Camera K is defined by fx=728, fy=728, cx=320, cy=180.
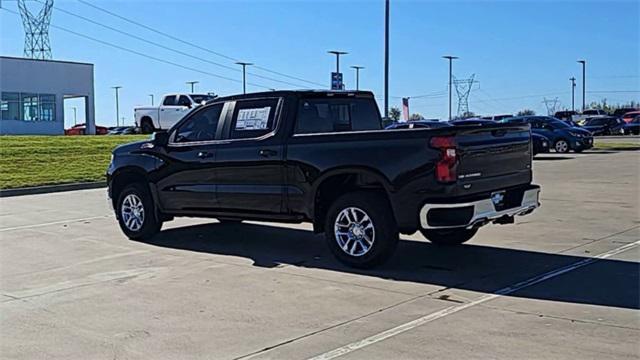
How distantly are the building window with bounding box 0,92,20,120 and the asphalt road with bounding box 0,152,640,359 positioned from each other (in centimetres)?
4290

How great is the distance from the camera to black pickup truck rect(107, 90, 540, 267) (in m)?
7.23

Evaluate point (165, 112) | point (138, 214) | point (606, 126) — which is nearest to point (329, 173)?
point (138, 214)

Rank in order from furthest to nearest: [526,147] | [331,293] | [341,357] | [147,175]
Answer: [147,175], [526,147], [331,293], [341,357]

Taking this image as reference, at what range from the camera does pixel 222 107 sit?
9.35 metres

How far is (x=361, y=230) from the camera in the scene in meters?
7.74

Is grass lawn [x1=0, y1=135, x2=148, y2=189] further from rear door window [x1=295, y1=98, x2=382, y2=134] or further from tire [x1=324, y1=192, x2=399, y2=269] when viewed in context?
tire [x1=324, y1=192, x2=399, y2=269]

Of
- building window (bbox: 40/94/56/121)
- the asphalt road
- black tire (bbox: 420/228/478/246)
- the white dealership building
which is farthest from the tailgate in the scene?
building window (bbox: 40/94/56/121)

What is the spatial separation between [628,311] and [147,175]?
6.48m

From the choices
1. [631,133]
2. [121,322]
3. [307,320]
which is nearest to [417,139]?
[307,320]

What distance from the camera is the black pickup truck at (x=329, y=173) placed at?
7227 millimetres

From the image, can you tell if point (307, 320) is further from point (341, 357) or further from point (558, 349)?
point (558, 349)

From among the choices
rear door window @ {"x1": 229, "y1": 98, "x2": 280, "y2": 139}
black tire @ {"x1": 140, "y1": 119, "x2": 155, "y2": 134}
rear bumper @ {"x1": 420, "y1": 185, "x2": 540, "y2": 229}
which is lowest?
rear bumper @ {"x1": 420, "y1": 185, "x2": 540, "y2": 229}

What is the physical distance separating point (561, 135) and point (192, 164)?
2386 centimetres

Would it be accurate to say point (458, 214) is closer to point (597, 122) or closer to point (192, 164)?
point (192, 164)
